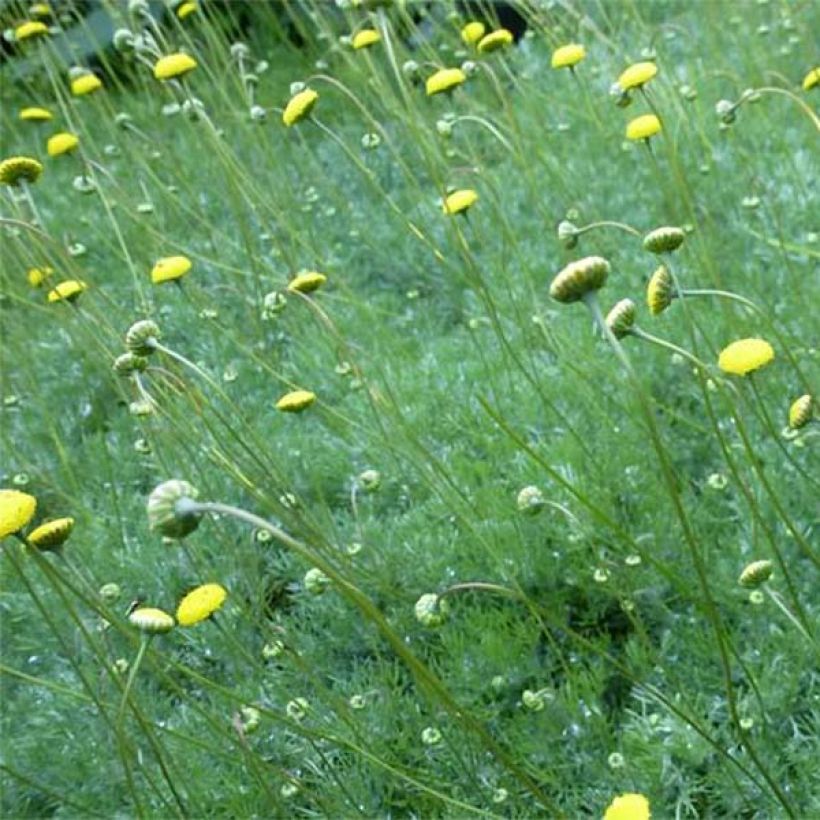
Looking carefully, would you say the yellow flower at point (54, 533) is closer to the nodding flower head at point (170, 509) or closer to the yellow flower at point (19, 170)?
the nodding flower head at point (170, 509)

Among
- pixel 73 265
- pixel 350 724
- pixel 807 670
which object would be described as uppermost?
pixel 73 265

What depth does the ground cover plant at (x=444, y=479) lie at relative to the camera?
2270 mm

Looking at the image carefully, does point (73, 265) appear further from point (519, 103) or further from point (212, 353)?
point (519, 103)

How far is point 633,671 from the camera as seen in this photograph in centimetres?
254

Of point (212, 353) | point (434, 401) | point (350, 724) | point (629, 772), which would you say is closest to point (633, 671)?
point (629, 772)

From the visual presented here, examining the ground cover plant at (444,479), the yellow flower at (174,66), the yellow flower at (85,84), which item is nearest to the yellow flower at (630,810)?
the ground cover plant at (444,479)

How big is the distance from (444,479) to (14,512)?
1.28m

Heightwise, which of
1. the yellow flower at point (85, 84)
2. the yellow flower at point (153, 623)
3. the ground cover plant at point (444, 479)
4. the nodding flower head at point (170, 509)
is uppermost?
the nodding flower head at point (170, 509)

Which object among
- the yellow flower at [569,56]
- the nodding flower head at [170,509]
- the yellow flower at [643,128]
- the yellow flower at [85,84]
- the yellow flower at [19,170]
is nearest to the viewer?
the nodding flower head at [170,509]

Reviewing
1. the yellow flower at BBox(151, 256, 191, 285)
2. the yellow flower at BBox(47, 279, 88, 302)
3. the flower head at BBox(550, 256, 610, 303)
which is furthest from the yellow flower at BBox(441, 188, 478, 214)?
the flower head at BBox(550, 256, 610, 303)

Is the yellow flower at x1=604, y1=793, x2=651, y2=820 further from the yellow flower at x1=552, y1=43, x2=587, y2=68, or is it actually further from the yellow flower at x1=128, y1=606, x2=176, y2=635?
the yellow flower at x1=552, y1=43, x2=587, y2=68

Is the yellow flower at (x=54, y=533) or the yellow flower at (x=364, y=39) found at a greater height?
the yellow flower at (x=54, y=533)

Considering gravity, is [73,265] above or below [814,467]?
above

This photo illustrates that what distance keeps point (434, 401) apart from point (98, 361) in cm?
97
